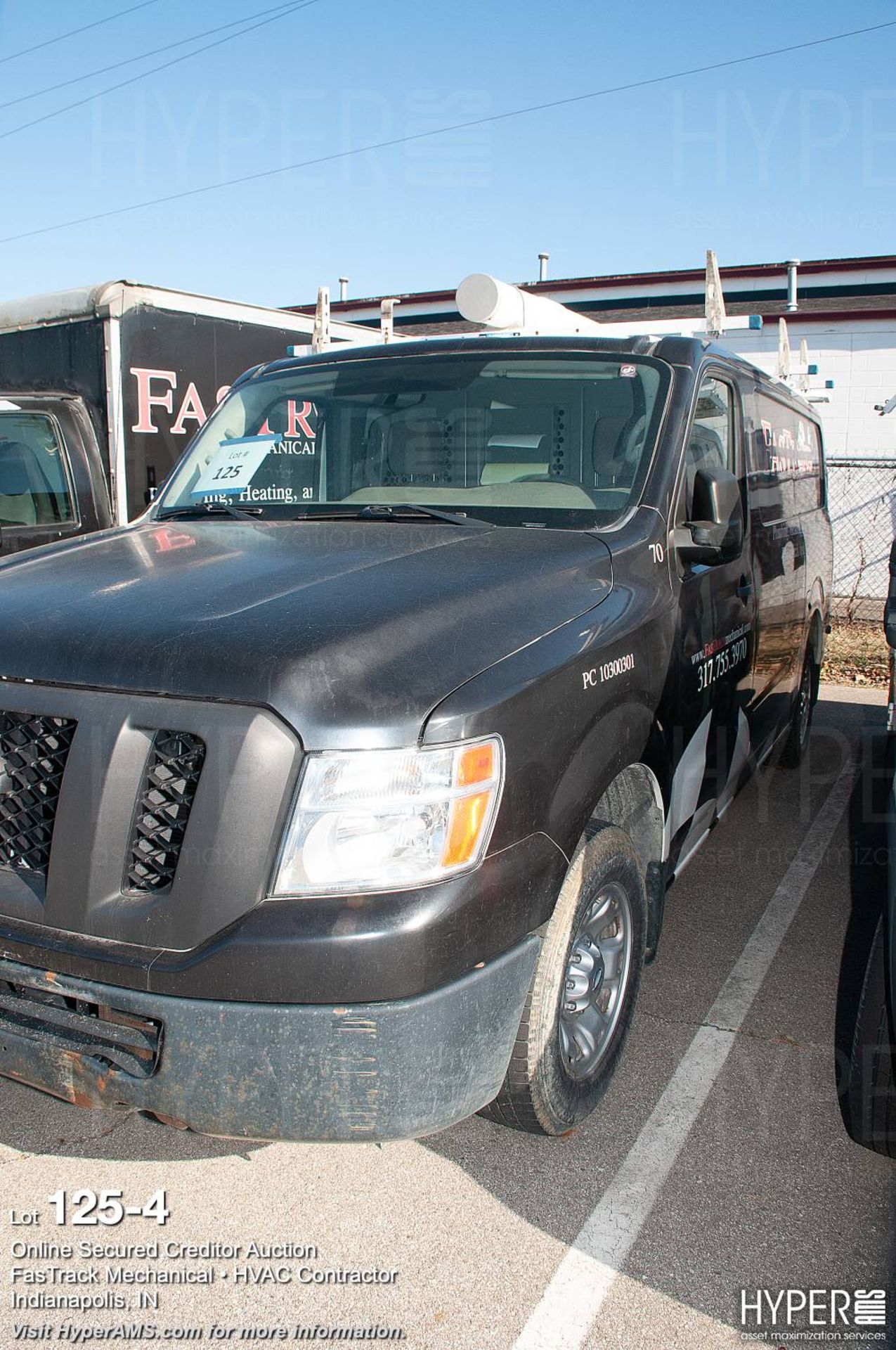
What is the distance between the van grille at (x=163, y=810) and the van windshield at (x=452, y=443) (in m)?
1.31

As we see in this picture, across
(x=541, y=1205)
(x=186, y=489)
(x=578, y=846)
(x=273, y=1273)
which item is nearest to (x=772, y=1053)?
(x=541, y=1205)

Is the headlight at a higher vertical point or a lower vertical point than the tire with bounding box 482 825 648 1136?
higher

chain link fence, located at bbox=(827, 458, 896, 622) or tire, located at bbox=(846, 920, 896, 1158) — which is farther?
chain link fence, located at bbox=(827, 458, 896, 622)

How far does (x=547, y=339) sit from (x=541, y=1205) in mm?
2690

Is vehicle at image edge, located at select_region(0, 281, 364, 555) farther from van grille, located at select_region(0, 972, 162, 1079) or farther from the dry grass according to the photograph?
the dry grass

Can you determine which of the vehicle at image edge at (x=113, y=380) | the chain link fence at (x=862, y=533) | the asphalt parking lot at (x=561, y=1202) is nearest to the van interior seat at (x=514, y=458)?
the asphalt parking lot at (x=561, y=1202)

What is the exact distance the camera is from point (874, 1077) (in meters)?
2.87

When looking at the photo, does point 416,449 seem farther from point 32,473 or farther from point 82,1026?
point 32,473

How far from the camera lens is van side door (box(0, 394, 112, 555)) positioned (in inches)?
241

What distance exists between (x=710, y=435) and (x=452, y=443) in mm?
956

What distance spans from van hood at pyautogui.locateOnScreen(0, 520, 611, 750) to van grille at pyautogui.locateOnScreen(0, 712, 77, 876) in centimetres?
11

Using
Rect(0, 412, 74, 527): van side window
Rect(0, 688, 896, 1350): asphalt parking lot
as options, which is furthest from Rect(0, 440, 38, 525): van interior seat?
Rect(0, 688, 896, 1350): asphalt parking lot

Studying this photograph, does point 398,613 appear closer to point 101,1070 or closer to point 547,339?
point 101,1070

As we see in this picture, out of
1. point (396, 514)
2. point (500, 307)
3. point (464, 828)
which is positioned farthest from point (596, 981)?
point (500, 307)
